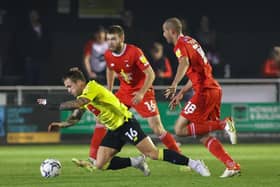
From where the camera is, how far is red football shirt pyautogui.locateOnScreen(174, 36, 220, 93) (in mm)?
11773

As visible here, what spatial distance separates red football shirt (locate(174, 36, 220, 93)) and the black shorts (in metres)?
1.03

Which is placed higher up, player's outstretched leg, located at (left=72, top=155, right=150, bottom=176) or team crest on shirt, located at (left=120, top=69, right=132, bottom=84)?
team crest on shirt, located at (left=120, top=69, right=132, bottom=84)

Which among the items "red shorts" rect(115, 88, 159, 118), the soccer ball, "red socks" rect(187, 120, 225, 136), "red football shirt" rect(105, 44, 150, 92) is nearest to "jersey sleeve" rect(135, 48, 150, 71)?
"red football shirt" rect(105, 44, 150, 92)

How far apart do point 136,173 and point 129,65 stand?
1368 millimetres

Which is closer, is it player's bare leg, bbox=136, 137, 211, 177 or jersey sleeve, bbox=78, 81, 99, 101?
jersey sleeve, bbox=78, 81, 99, 101

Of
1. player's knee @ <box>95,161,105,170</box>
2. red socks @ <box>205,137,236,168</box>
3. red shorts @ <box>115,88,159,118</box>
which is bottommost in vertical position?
player's knee @ <box>95,161,105,170</box>

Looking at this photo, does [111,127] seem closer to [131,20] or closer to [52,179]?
[52,179]

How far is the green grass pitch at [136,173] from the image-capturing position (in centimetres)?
1095

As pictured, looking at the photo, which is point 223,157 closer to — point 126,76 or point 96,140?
point 96,140

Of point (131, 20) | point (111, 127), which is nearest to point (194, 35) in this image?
point (131, 20)

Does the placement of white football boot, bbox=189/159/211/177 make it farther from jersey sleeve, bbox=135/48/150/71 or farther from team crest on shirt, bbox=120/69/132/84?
team crest on shirt, bbox=120/69/132/84

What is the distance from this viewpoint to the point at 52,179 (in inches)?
456

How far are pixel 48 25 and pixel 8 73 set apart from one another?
7.40 ft

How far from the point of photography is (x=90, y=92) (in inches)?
431
